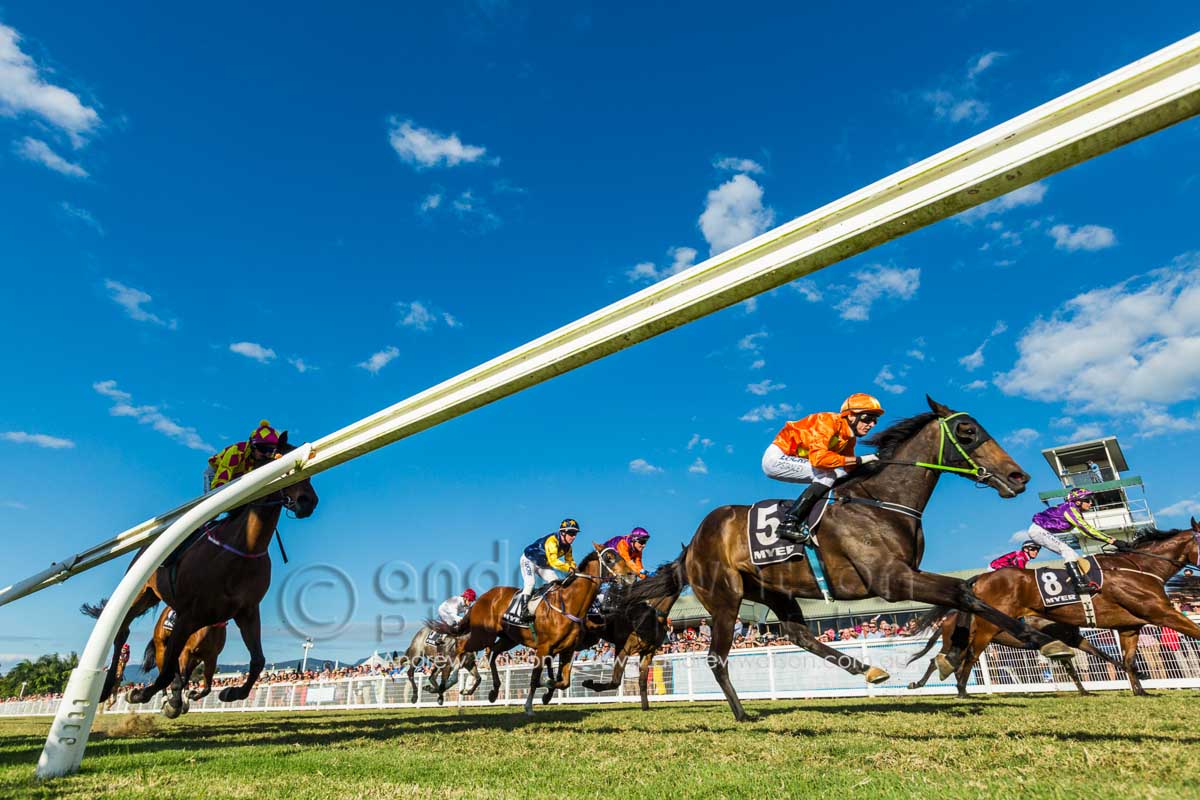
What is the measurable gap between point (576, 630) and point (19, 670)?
82854 mm

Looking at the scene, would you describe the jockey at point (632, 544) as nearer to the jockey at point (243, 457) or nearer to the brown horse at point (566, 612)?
the brown horse at point (566, 612)

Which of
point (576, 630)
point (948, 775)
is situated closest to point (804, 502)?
point (948, 775)

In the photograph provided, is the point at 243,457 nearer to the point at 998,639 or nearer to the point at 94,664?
the point at 94,664

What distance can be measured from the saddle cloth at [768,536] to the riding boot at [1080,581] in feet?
22.5

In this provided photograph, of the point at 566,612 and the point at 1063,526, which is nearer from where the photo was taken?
the point at 566,612

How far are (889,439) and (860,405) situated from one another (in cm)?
44

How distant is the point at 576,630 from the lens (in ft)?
35.2

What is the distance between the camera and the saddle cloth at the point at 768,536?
6.70 m

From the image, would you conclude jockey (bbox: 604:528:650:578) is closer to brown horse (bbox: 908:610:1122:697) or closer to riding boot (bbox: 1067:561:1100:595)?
brown horse (bbox: 908:610:1122:697)

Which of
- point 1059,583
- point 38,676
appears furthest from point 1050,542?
point 38,676

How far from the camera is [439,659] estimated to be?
1798 cm

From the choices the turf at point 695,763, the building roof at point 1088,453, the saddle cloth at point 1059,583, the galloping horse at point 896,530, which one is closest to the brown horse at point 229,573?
the turf at point 695,763

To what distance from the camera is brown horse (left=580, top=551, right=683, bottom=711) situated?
10.0 m

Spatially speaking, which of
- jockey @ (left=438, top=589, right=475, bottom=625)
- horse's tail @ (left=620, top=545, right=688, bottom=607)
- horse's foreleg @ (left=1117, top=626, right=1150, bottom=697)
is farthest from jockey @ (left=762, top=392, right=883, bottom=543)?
jockey @ (left=438, top=589, right=475, bottom=625)
